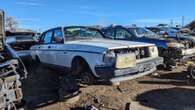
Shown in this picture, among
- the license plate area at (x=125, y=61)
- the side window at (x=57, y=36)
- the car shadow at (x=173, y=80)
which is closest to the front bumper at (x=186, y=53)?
the car shadow at (x=173, y=80)

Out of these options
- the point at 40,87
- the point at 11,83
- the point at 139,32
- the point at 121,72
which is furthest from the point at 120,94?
the point at 139,32

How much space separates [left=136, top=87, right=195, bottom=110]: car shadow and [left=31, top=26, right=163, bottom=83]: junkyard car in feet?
1.77

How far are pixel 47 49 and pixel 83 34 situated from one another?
3.85 feet

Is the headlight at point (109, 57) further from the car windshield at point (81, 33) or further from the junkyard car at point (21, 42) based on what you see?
the junkyard car at point (21, 42)

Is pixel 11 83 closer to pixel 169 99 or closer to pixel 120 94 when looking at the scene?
pixel 120 94

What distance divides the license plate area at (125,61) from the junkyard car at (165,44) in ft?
12.8

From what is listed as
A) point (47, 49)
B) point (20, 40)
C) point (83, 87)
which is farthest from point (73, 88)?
point (20, 40)

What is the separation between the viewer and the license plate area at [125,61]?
22.5 feet

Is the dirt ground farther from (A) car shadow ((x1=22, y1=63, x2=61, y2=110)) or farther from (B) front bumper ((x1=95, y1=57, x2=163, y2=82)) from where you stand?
(B) front bumper ((x1=95, y1=57, x2=163, y2=82))

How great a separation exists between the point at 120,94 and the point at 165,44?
12.5 ft

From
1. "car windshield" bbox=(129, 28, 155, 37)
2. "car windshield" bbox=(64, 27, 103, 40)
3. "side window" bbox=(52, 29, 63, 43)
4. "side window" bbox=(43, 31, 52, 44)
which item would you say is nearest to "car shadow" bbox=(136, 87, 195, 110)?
"car windshield" bbox=(64, 27, 103, 40)

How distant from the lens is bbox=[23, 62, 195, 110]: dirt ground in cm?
689

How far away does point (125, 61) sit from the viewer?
699cm

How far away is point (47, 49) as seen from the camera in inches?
367
